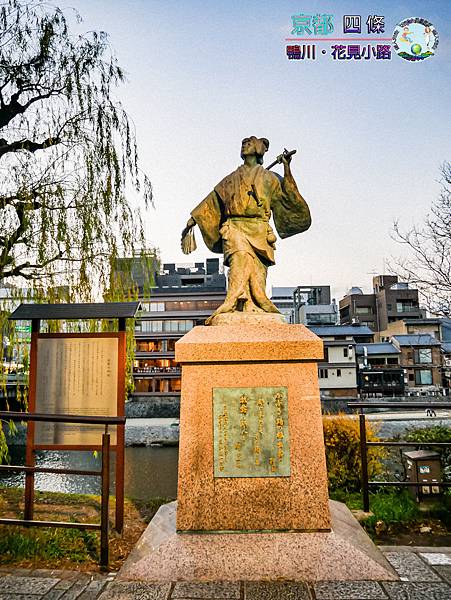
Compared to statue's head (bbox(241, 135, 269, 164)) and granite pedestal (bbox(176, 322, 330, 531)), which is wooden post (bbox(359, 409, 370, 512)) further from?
statue's head (bbox(241, 135, 269, 164))

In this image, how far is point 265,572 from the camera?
2760mm

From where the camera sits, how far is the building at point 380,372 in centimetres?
3303

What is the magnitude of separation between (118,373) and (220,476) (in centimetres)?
167

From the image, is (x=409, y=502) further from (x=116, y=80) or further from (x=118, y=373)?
(x=116, y=80)

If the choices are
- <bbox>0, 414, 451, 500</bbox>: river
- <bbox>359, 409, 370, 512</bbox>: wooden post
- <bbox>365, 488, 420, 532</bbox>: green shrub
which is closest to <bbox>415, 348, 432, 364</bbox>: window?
<bbox>0, 414, 451, 500</bbox>: river

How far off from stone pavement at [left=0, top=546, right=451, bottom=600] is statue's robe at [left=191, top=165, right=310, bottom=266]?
272 centimetres

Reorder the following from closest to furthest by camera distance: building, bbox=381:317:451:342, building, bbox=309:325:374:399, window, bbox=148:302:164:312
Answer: building, bbox=309:325:374:399, window, bbox=148:302:164:312, building, bbox=381:317:451:342

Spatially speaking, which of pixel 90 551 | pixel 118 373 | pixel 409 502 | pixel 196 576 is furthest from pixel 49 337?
pixel 409 502

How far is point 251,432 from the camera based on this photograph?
11.0 feet

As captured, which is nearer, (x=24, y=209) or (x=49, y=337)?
(x=49, y=337)

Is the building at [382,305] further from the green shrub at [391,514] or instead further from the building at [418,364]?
the green shrub at [391,514]

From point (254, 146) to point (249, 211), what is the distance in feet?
2.52

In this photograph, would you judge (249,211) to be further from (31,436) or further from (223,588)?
(31,436)

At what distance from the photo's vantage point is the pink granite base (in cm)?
273
